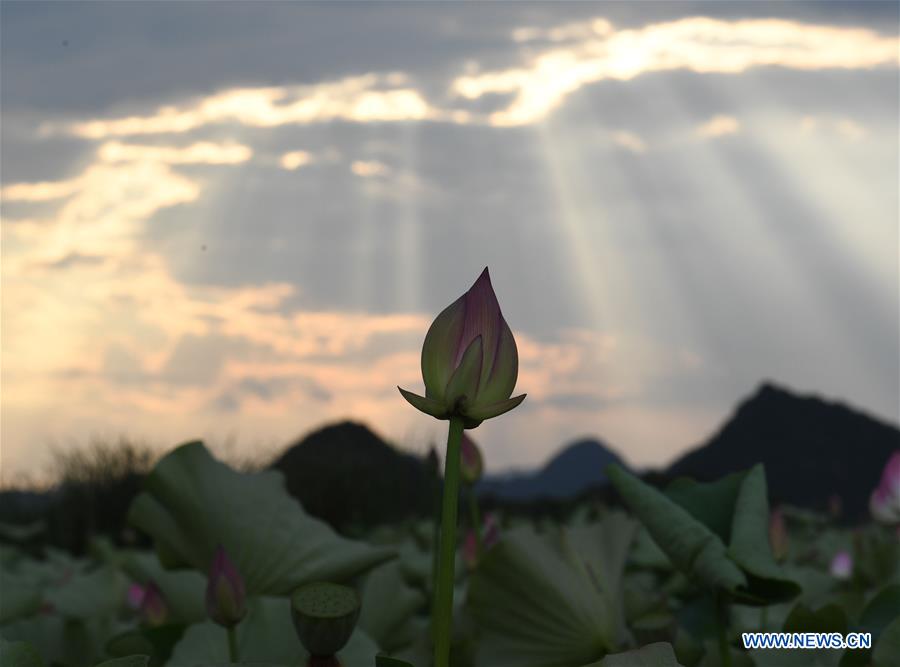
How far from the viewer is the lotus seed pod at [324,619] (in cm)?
90

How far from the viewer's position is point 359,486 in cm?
812

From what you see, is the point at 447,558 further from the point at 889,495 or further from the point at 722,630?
the point at 889,495

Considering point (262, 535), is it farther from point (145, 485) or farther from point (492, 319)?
point (492, 319)

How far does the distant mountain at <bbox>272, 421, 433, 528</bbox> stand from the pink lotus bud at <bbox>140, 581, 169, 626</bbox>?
16.5 feet

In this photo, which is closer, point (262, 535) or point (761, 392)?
point (262, 535)

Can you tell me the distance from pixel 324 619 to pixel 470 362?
0.90 ft

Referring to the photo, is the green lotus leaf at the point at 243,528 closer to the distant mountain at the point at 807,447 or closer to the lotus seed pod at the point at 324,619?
the lotus seed pod at the point at 324,619

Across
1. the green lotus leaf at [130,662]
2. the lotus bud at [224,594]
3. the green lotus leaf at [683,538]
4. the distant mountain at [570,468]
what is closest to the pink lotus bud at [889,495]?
the green lotus leaf at [683,538]

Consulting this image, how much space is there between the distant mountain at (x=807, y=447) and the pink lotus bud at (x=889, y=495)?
1044cm

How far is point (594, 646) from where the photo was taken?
1.25 m

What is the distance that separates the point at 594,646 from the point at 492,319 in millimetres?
584

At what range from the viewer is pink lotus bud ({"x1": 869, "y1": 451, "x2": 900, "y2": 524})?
2.22m

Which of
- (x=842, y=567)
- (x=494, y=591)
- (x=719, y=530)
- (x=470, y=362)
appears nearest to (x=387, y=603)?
(x=494, y=591)

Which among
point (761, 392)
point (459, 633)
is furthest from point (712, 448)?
point (459, 633)
